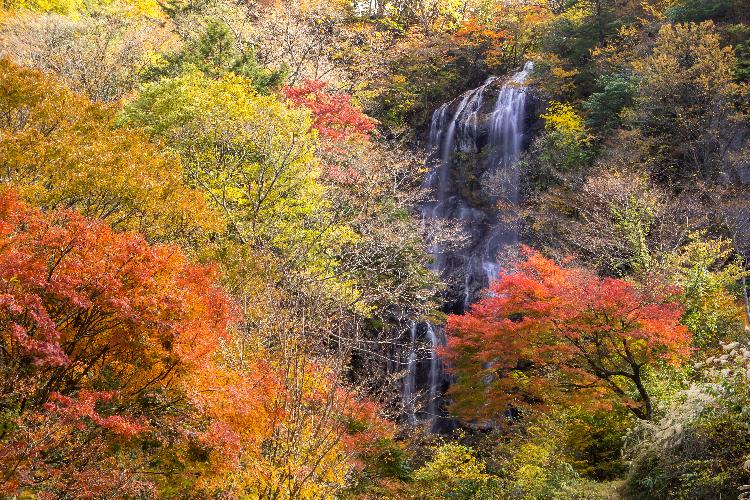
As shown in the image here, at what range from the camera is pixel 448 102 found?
2970cm

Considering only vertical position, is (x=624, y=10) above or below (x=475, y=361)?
above

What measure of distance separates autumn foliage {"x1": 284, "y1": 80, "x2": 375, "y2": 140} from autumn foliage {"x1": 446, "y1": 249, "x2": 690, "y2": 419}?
917cm

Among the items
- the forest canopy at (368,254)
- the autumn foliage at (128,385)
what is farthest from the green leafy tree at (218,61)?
the autumn foliage at (128,385)

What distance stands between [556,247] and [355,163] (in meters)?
8.32

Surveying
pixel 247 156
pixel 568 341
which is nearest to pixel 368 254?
pixel 247 156

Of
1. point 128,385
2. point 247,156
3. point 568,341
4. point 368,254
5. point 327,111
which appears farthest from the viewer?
point 327,111

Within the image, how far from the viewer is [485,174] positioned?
83.8ft

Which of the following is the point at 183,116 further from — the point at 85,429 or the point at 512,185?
the point at 512,185

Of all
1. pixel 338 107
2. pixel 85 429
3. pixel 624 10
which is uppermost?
pixel 624 10

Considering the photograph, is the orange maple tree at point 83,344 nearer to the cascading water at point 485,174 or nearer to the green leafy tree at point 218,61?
the green leafy tree at point 218,61

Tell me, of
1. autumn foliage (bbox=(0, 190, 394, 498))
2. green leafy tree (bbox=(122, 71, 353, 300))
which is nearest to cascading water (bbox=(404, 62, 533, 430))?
green leafy tree (bbox=(122, 71, 353, 300))

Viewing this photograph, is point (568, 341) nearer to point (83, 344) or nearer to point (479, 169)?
point (83, 344)

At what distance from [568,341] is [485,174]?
14919 mm

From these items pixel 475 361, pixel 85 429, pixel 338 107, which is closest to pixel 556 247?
pixel 475 361
